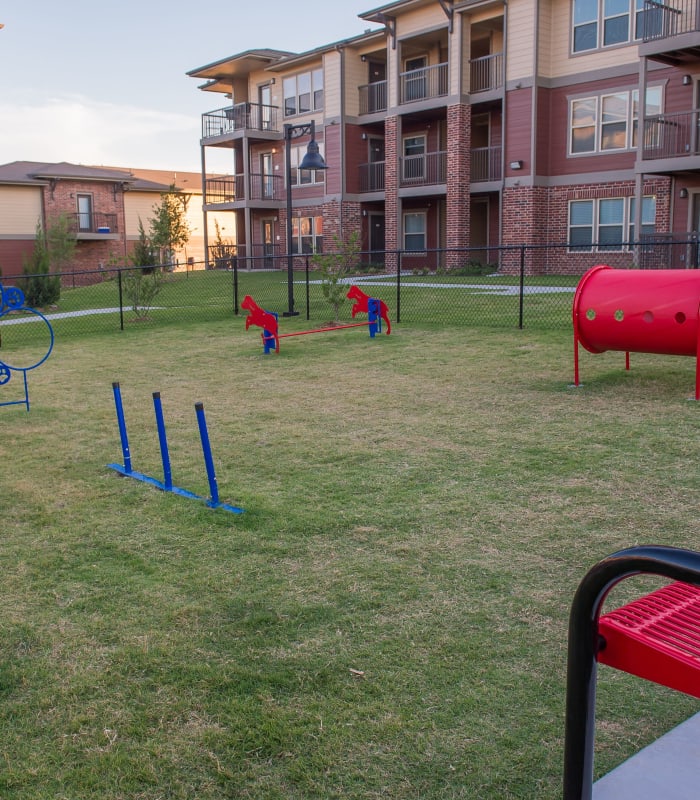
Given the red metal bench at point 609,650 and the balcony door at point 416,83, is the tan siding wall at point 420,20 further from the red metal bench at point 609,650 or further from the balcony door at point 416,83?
the red metal bench at point 609,650

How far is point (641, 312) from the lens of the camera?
8664mm

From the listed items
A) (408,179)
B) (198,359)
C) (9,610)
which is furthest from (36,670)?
(408,179)

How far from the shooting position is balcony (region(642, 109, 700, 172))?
69.6 ft

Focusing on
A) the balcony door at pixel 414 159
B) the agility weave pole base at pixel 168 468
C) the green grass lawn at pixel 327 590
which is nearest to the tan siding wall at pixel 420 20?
the balcony door at pixel 414 159

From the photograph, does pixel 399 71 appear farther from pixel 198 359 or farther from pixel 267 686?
pixel 267 686

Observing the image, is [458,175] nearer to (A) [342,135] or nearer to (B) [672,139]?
(A) [342,135]

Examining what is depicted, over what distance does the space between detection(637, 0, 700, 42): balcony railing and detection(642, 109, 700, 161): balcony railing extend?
2.16 m

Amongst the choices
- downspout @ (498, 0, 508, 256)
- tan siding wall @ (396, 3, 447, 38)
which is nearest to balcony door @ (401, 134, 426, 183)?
downspout @ (498, 0, 508, 256)

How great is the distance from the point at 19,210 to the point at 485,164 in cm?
2413

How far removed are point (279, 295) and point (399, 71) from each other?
490 inches

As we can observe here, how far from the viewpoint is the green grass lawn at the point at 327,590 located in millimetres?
2824

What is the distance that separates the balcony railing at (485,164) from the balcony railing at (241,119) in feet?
39.6

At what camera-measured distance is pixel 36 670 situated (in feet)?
11.3

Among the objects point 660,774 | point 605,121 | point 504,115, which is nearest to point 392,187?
point 504,115
